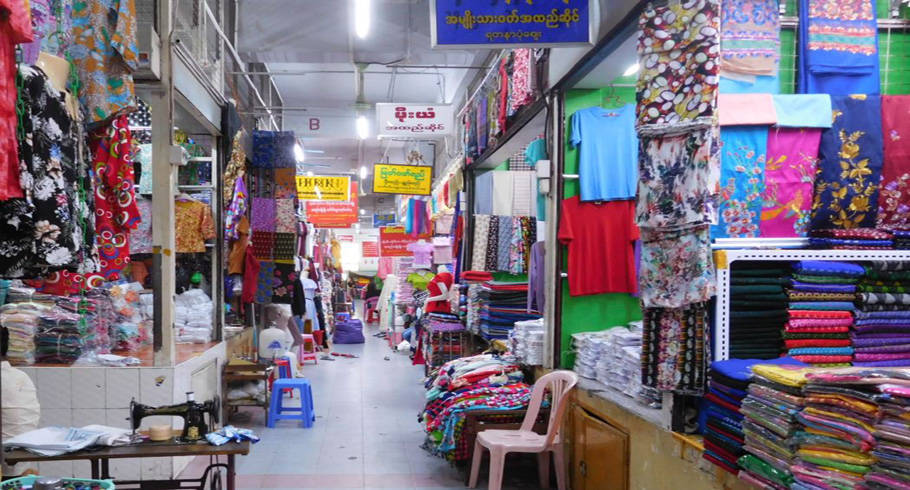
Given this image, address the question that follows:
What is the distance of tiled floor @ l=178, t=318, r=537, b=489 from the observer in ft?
17.6

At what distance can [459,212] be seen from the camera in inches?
389

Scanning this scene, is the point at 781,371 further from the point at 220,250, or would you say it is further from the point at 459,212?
the point at 459,212

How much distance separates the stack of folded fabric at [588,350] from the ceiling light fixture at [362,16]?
3.96 meters

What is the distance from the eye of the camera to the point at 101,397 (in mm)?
4941

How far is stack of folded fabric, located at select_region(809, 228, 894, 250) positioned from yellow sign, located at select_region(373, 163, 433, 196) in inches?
358

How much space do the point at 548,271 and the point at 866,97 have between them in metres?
2.57

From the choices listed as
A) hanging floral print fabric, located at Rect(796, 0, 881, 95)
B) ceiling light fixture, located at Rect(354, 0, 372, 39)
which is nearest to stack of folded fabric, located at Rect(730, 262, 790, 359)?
hanging floral print fabric, located at Rect(796, 0, 881, 95)

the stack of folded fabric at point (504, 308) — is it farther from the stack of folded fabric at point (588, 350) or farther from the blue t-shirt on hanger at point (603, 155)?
the blue t-shirt on hanger at point (603, 155)

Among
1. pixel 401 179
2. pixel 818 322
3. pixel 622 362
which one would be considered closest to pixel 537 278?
pixel 622 362

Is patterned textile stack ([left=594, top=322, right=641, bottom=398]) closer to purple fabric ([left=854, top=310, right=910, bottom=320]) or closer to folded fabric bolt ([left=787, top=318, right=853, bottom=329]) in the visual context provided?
folded fabric bolt ([left=787, top=318, right=853, bottom=329])

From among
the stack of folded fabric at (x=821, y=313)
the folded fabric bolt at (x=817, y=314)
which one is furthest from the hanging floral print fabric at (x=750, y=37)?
the folded fabric bolt at (x=817, y=314)

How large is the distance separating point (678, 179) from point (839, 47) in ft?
3.85

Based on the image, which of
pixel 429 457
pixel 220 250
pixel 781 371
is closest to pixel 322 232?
pixel 220 250

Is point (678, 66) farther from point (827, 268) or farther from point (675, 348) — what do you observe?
point (675, 348)
